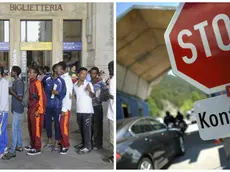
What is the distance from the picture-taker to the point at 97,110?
3682 mm

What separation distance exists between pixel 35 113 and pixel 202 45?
7.99ft

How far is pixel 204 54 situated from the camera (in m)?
1.60

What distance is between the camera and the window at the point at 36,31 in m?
3.44

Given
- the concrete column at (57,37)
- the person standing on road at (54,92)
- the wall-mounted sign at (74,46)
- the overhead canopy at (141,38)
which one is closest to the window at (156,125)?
the overhead canopy at (141,38)

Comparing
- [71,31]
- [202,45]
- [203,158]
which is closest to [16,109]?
[71,31]

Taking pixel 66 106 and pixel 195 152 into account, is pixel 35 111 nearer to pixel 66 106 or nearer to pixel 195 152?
pixel 66 106

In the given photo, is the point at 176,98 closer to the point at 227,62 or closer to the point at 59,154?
the point at 59,154

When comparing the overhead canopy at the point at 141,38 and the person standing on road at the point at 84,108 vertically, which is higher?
the overhead canopy at the point at 141,38

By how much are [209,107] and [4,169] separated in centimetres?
282

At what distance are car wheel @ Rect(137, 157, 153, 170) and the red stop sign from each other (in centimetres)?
338

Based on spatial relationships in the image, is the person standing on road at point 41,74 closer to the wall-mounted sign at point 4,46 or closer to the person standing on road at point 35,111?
the person standing on road at point 35,111

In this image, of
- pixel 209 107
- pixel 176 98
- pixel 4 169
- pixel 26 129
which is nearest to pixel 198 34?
pixel 209 107

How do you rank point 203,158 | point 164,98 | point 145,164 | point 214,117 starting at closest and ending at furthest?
point 214,117 < point 145,164 < point 203,158 < point 164,98

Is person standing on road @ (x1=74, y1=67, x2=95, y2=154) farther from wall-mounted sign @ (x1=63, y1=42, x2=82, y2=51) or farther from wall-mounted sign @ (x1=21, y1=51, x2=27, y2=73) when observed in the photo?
wall-mounted sign @ (x1=21, y1=51, x2=27, y2=73)
